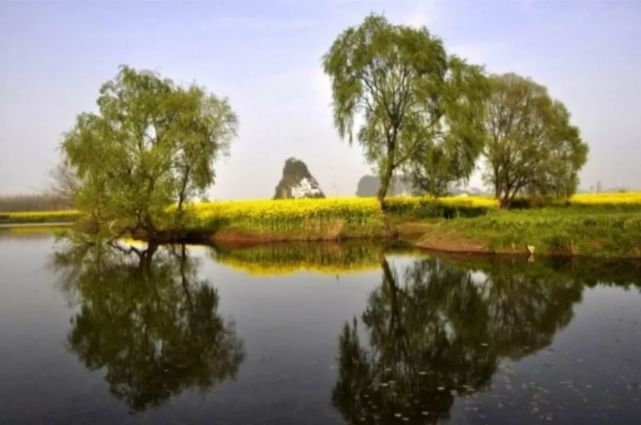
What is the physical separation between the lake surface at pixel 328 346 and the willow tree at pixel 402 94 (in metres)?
18.1

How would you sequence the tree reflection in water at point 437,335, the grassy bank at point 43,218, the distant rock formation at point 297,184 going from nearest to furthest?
the tree reflection in water at point 437,335, the grassy bank at point 43,218, the distant rock formation at point 297,184

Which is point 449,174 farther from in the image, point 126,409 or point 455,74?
point 126,409

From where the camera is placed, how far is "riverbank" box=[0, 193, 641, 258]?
2272 cm

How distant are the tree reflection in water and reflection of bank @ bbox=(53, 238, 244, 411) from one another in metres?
2.63

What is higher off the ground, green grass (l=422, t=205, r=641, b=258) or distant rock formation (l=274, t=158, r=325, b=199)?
distant rock formation (l=274, t=158, r=325, b=199)

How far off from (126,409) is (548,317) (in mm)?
10188

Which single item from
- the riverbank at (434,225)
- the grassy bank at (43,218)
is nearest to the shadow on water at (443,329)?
the riverbank at (434,225)

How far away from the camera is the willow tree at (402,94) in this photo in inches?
1437

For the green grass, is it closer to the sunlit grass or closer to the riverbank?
the riverbank

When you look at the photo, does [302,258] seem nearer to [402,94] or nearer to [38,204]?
[402,94]

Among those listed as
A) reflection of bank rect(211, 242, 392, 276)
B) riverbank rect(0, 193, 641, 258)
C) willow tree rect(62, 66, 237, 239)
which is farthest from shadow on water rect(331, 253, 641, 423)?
willow tree rect(62, 66, 237, 239)

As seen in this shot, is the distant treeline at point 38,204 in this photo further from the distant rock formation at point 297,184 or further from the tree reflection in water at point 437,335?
the tree reflection in water at point 437,335

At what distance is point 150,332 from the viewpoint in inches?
471

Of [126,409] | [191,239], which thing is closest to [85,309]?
[126,409]
